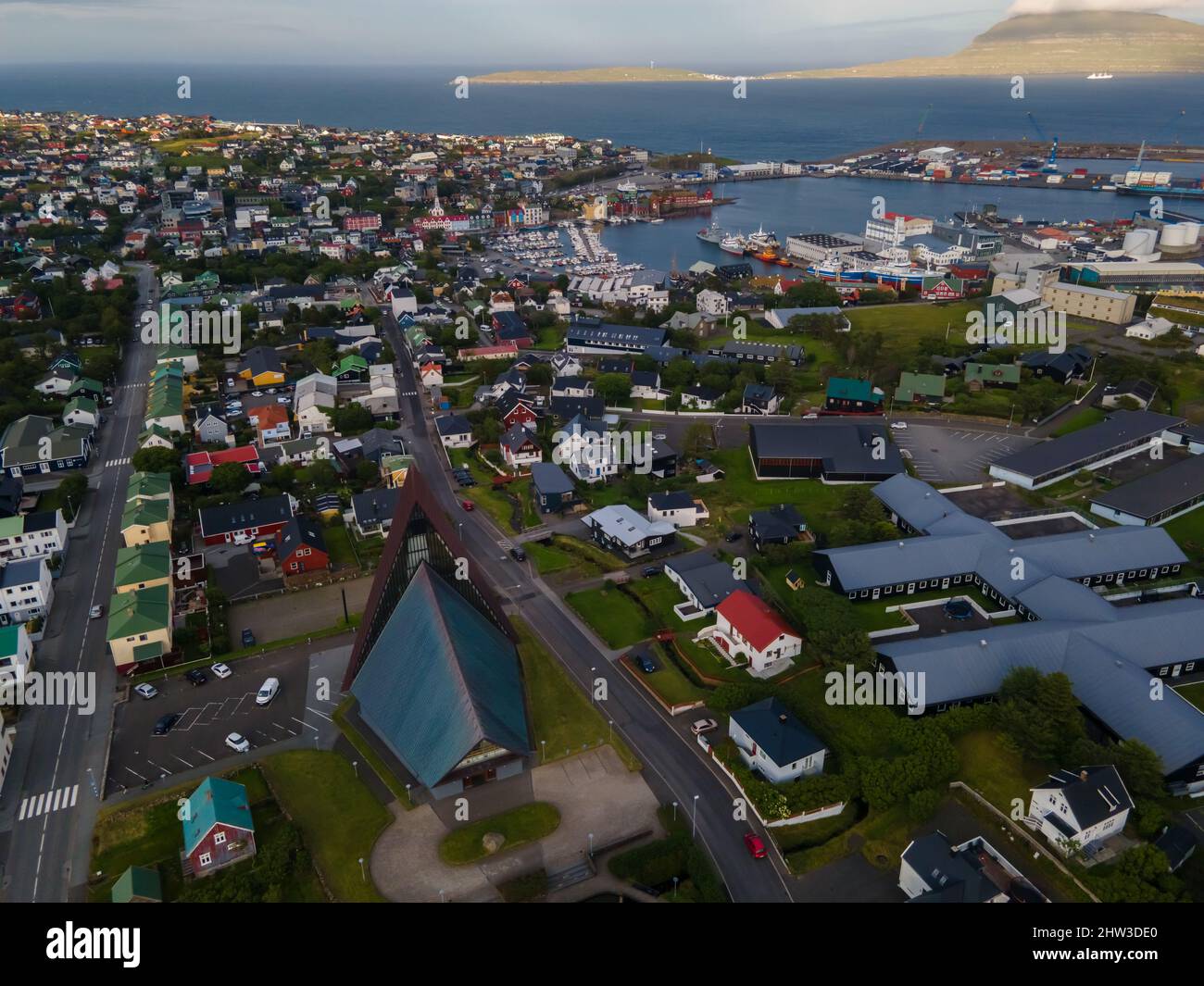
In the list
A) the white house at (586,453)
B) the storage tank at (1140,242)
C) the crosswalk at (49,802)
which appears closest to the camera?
the crosswalk at (49,802)

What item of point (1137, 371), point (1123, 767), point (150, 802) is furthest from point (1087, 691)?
point (1137, 371)

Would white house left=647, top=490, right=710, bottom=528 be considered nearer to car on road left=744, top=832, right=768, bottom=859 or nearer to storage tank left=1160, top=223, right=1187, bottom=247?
car on road left=744, top=832, right=768, bottom=859

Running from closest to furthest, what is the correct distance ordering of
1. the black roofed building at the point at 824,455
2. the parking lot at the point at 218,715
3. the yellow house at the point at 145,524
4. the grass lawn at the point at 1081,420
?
the parking lot at the point at 218,715
the yellow house at the point at 145,524
the black roofed building at the point at 824,455
the grass lawn at the point at 1081,420

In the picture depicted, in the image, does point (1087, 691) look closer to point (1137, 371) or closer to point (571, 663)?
point (571, 663)

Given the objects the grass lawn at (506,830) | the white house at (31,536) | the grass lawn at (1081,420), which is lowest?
the grass lawn at (506,830)

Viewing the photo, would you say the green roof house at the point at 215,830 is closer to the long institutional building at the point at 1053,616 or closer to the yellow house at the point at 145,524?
the yellow house at the point at 145,524

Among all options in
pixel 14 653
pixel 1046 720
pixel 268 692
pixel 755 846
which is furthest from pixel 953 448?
pixel 14 653

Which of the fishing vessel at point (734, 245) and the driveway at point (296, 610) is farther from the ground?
the fishing vessel at point (734, 245)


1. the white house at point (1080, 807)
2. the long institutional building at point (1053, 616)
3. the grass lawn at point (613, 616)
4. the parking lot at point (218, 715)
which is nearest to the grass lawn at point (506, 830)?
the parking lot at point (218, 715)
